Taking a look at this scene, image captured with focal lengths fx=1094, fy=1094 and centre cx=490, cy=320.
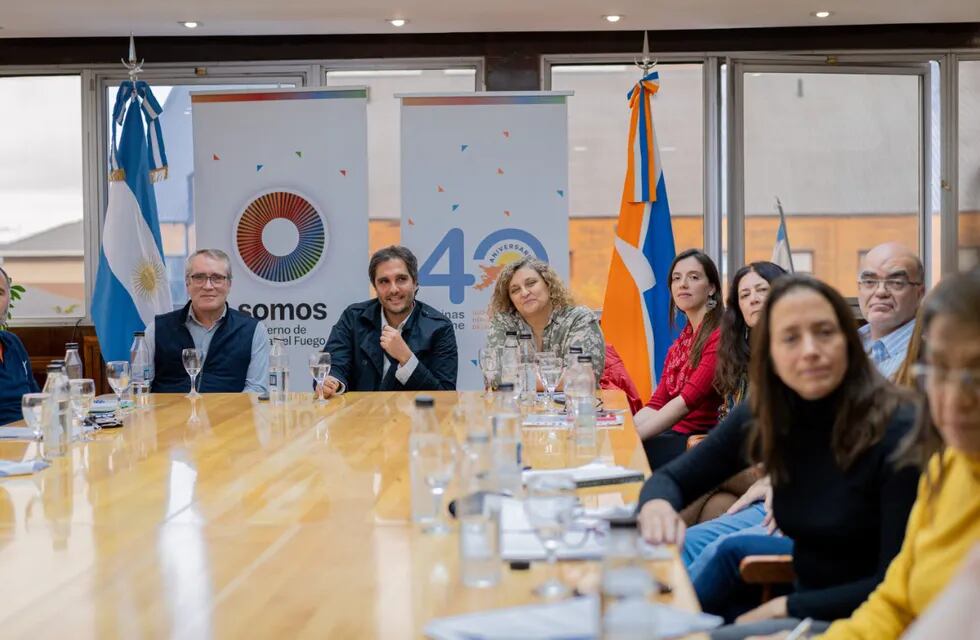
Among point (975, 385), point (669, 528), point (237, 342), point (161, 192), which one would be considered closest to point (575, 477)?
point (669, 528)

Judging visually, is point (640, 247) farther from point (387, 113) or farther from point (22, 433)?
point (22, 433)

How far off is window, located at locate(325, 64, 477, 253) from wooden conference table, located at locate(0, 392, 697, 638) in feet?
13.4

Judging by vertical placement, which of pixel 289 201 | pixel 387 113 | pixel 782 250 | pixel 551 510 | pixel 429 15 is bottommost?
pixel 551 510

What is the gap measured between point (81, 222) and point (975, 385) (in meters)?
6.91

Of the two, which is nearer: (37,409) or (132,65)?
(37,409)

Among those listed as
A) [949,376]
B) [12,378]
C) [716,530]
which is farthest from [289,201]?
[949,376]

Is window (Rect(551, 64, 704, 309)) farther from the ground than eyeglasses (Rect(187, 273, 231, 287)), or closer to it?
farther from the ground

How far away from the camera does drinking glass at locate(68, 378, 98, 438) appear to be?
11.0ft

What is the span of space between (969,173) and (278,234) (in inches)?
176

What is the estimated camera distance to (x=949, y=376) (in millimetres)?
1434

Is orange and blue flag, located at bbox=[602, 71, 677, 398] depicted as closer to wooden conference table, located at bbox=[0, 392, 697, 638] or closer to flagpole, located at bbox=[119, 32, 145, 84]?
flagpole, located at bbox=[119, 32, 145, 84]

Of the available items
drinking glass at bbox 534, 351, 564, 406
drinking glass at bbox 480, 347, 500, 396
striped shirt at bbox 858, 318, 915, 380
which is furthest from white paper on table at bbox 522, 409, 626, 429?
striped shirt at bbox 858, 318, 915, 380

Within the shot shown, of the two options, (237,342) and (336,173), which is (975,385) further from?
(336,173)

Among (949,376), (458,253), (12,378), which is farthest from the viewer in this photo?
(458,253)
